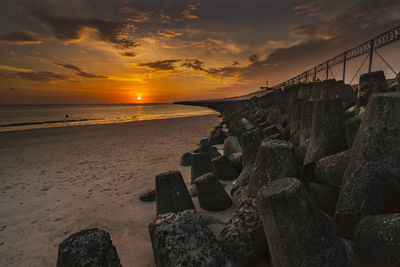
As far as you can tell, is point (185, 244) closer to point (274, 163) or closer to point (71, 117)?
A: point (274, 163)

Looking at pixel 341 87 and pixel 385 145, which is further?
pixel 341 87

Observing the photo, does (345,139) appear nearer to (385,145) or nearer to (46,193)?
(385,145)

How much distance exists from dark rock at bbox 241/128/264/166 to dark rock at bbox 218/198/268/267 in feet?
6.33

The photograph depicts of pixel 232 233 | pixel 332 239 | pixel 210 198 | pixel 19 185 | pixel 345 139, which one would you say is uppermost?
pixel 345 139

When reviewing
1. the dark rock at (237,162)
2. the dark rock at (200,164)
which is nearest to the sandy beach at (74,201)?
the dark rock at (200,164)

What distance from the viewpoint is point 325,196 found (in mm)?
2576

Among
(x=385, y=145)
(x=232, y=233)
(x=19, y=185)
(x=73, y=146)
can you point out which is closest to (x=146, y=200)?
(x=232, y=233)

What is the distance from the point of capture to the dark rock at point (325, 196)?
2.51 m

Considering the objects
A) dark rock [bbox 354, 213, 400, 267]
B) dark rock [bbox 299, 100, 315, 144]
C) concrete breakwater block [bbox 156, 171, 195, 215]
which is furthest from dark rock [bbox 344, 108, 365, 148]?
concrete breakwater block [bbox 156, 171, 195, 215]

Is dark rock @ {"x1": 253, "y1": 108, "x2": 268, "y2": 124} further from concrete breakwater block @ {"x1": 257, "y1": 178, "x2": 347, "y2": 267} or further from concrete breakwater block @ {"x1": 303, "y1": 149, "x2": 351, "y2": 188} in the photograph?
concrete breakwater block @ {"x1": 257, "y1": 178, "x2": 347, "y2": 267}

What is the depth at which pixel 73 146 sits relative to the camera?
13.0 metres

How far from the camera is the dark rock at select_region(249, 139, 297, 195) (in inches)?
107

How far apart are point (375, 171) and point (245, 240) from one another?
5.01 feet

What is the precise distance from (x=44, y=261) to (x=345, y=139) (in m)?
5.20
